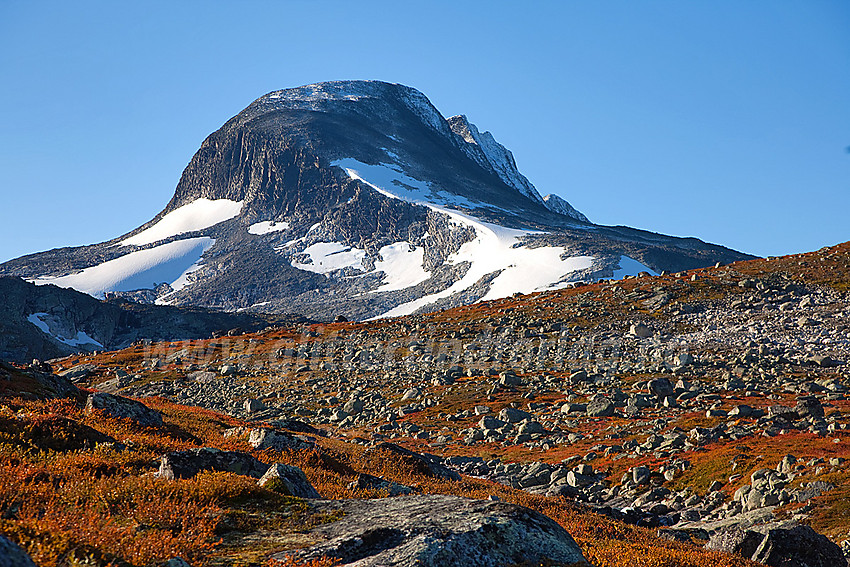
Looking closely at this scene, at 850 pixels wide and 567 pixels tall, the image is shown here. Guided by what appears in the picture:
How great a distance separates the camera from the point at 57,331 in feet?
423

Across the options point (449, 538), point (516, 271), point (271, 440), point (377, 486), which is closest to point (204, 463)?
point (377, 486)

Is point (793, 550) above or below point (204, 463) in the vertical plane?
below

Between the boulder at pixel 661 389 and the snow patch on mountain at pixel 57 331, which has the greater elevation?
the boulder at pixel 661 389

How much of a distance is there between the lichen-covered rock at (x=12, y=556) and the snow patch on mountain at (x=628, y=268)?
159209 millimetres

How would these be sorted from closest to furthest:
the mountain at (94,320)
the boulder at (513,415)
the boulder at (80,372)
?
the boulder at (513,415) < the boulder at (80,372) < the mountain at (94,320)

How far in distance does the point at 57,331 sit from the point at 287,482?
141 m

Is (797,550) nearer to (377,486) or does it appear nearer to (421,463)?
(377,486)

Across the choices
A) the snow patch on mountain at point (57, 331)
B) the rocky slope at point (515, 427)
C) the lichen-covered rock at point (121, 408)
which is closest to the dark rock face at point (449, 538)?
the rocky slope at point (515, 427)

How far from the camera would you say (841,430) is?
26062 mm

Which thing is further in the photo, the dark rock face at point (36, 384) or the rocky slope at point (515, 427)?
the dark rock face at point (36, 384)

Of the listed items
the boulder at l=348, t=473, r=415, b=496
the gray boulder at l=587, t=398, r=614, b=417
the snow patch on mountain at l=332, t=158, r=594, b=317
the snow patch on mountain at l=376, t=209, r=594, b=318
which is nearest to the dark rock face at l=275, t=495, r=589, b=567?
the boulder at l=348, t=473, r=415, b=496

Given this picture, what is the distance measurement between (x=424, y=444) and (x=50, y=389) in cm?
2095

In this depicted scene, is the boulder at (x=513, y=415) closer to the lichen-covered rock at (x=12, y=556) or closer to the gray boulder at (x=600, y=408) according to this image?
the gray boulder at (x=600, y=408)

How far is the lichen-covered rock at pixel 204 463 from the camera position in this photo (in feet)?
33.6
